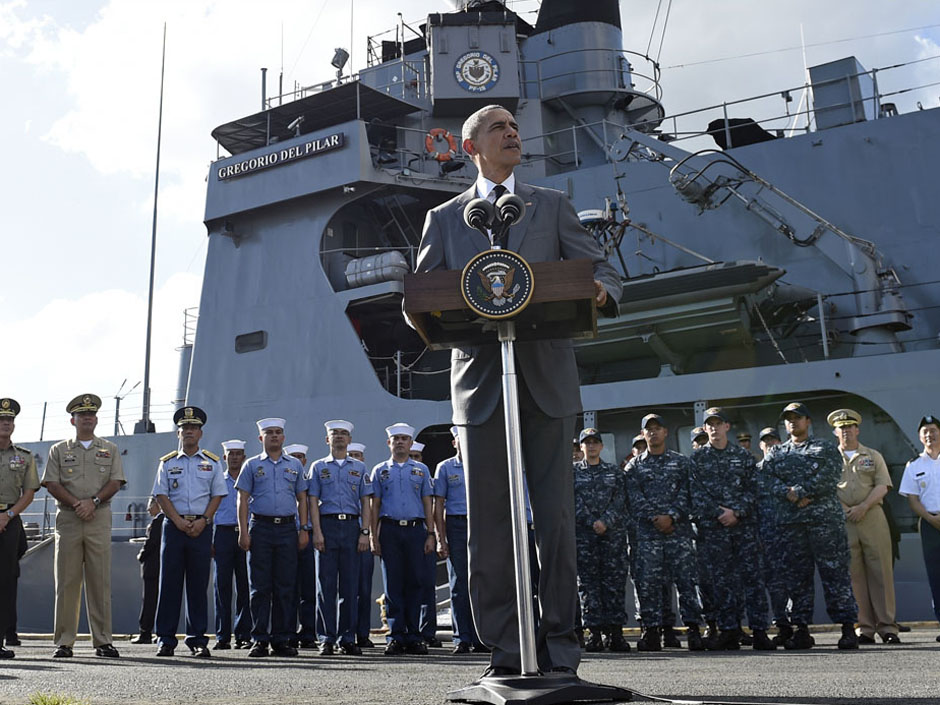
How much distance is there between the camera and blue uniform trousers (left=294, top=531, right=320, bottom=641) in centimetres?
640

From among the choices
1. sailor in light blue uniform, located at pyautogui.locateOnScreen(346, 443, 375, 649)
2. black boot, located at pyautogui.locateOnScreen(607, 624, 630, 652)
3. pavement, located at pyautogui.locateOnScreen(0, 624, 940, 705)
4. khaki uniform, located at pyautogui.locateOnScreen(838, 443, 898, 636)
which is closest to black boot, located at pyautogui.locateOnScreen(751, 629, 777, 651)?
black boot, located at pyautogui.locateOnScreen(607, 624, 630, 652)

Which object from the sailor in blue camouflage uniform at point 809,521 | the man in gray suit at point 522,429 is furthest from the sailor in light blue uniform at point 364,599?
the man in gray suit at point 522,429

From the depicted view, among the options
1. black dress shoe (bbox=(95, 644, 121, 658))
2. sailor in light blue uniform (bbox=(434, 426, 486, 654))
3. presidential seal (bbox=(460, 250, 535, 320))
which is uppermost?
presidential seal (bbox=(460, 250, 535, 320))

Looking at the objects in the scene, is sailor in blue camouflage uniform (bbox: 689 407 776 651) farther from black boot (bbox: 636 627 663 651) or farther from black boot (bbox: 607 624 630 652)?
black boot (bbox: 607 624 630 652)

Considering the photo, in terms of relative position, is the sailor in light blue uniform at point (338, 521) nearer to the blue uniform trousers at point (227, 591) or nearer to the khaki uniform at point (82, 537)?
the blue uniform trousers at point (227, 591)

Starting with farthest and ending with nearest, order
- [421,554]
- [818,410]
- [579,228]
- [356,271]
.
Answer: [356,271] < [818,410] < [421,554] < [579,228]

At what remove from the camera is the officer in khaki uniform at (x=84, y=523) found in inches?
198

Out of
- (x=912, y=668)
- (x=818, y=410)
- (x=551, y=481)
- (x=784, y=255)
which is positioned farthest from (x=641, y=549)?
(x=784, y=255)

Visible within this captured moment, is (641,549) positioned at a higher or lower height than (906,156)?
lower

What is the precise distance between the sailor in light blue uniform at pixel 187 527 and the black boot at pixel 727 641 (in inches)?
110

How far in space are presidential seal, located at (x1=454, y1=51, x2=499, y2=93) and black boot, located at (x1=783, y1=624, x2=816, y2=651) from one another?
8.83m

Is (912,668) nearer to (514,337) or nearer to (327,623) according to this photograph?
(514,337)

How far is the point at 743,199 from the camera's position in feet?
31.6

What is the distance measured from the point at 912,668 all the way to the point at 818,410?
20.7 feet
